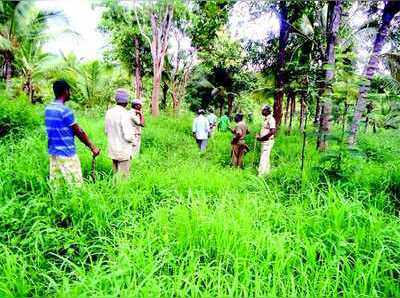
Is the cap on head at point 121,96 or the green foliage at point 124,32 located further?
the green foliage at point 124,32

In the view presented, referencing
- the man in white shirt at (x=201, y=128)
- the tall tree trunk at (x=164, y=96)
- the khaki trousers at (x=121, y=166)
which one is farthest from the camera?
the tall tree trunk at (x=164, y=96)

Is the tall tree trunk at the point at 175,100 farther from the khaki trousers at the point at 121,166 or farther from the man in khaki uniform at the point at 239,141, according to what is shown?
the khaki trousers at the point at 121,166

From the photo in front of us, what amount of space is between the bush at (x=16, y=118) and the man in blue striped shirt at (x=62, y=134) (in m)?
3.18

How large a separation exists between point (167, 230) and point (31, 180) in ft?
6.12

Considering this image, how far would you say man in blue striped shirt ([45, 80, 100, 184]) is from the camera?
3857 millimetres

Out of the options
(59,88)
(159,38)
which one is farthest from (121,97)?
(159,38)

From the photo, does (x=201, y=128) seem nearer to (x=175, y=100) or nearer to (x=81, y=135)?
(x=81, y=135)

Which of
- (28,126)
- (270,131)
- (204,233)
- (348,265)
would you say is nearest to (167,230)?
(204,233)

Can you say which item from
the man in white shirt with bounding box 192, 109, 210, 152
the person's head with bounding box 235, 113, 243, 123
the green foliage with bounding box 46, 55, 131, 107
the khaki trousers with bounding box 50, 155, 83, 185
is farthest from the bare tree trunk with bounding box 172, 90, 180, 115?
the khaki trousers with bounding box 50, 155, 83, 185

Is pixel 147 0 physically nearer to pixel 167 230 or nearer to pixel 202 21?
pixel 202 21

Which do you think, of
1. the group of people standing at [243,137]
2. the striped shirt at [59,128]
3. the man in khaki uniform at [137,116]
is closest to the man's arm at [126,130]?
the striped shirt at [59,128]

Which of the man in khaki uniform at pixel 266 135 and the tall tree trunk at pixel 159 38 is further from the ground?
the tall tree trunk at pixel 159 38

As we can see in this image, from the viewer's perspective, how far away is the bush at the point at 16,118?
21.8 ft

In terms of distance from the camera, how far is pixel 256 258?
2.65m
